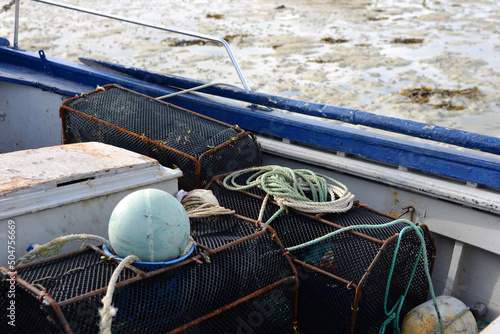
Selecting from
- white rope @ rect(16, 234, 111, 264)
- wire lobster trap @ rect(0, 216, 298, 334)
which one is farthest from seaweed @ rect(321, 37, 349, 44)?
white rope @ rect(16, 234, 111, 264)

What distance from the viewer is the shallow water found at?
Answer: 959 centimetres

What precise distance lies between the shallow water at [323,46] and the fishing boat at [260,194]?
16.0 ft

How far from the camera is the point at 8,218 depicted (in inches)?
97.3

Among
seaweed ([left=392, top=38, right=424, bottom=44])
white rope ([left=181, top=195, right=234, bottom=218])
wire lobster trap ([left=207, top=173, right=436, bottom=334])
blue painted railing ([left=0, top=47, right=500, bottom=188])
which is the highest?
seaweed ([left=392, top=38, right=424, bottom=44])

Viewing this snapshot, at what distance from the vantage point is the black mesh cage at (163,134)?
3.39 meters

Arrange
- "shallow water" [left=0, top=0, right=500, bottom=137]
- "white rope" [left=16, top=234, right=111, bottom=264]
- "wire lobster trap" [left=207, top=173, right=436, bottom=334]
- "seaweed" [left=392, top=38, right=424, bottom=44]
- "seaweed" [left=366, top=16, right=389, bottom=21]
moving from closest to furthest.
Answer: "white rope" [left=16, top=234, right=111, bottom=264]
"wire lobster trap" [left=207, top=173, right=436, bottom=334]
"shallow water" [left=0, top=0, right=500, bottom=137]
"seaweed" [left=392, top=38, right=424, bottom=44]
"seaweed" [left=366, top=16, right=389, bottom=21]

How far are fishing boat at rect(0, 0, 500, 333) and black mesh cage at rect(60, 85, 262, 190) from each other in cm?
2

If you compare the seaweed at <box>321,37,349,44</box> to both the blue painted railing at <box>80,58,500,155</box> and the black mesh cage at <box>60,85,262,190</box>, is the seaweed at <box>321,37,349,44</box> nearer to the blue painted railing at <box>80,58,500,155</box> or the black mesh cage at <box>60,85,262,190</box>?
the blue painted railing at <box>80,58,500,155</box>

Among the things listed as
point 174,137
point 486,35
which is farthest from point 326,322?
point 486,35

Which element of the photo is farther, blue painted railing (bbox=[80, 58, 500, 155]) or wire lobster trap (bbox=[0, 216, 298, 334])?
blue painted railing (bbox=[80, 58, 500, 155])

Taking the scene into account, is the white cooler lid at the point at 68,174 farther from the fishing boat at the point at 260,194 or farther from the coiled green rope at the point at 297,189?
the coiled green rope at the point at 297,189

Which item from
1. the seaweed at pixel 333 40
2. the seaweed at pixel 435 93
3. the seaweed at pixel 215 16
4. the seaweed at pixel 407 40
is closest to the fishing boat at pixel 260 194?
the seaweed at pixel 435 93

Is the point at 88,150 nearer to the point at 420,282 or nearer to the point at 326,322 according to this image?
the point at 326,322

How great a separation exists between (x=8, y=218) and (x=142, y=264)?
0.67 metres
